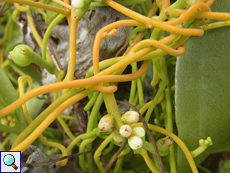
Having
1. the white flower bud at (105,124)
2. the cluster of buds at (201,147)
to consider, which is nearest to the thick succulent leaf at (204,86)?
the cluster of buds at (201,147)

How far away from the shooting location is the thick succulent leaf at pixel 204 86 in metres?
0.31

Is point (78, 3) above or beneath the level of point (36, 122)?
above

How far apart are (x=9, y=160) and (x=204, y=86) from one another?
29 cm

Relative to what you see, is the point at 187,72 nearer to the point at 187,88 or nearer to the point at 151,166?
the point at 187,88

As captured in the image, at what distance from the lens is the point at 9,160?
0.30m

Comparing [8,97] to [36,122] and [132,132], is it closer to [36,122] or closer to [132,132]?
[36,122]

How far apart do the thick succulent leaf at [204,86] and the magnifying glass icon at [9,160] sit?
239mm

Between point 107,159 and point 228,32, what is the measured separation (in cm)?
29

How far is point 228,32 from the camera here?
309mm

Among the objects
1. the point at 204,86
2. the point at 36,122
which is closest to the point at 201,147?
the point at 204,86

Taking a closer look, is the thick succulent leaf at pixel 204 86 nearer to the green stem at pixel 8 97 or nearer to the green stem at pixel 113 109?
the green stem at pixel 113 109

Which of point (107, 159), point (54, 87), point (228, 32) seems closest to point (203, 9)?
point (228, 32)

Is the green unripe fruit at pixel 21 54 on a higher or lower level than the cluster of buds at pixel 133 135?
higher

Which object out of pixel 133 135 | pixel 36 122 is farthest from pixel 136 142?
pixel 36 122
